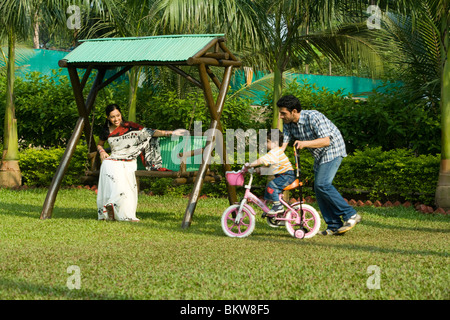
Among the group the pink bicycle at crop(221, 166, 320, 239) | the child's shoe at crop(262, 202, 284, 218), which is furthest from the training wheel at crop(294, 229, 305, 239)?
the child's shoe at crop(262, 202, 284, 218)

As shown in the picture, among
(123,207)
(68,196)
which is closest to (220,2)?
(123,207)

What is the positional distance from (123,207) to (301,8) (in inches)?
181

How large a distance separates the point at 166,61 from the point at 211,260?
3270 millimetres

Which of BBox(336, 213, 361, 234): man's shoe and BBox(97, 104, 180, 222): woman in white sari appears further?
BBox(97, 104, 180, 222): woman in white sari

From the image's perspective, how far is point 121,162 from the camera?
9055 mm

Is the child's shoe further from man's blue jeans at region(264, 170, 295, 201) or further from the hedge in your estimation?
the hedge

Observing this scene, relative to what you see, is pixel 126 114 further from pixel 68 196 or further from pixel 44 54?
pixel 44 54

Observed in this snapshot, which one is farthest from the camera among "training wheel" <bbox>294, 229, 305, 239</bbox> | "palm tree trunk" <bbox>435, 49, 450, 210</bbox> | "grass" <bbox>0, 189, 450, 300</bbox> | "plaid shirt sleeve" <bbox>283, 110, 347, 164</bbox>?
"palm tree trunk" <bbox>435, 49, 450, 210</bbox>

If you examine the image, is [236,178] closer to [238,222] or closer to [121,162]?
[238,222]

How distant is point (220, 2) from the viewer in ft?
34.8

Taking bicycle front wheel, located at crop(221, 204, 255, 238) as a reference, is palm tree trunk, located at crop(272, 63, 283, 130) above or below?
above

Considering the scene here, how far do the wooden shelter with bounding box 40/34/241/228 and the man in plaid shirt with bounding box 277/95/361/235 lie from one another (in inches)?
51.4

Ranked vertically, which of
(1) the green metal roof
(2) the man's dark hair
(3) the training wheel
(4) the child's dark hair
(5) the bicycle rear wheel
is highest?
(1) the green metal roof

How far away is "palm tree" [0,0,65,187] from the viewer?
1168cm
